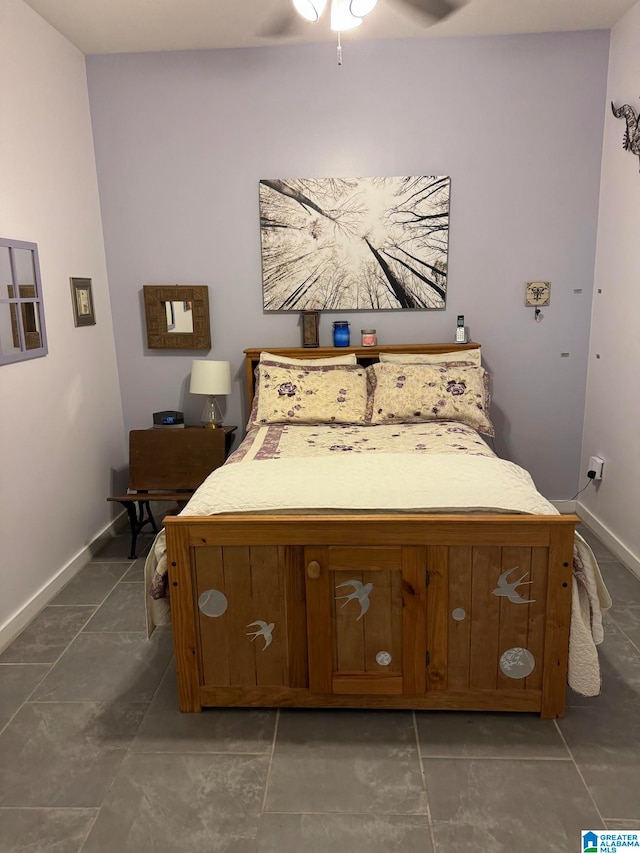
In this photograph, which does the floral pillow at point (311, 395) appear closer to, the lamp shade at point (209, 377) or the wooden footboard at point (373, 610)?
the lamp shade at point (209, 377)

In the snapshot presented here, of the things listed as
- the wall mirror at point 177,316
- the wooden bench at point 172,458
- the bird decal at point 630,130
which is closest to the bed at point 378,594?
the wooden bench at point 172,458

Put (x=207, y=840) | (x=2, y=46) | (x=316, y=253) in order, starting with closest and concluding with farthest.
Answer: (x=207, y=840), (x=2, y=46), (x=316, y=253)

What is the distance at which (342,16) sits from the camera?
253cm

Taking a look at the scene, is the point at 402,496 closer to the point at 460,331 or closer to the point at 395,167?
the point at 460,331

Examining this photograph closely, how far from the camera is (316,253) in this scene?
148 inches

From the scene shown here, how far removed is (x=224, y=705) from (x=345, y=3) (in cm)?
268

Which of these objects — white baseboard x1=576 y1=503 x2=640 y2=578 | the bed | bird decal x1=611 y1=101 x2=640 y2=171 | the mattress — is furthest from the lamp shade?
bird decal x1=611 y1=101 x2=640 y2=171

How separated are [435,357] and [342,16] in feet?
5.79

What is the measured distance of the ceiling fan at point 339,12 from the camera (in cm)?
235

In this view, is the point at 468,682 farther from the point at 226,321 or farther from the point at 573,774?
the point at 226,321

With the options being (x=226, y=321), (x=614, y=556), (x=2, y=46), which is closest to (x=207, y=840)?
(x=614, y=556)

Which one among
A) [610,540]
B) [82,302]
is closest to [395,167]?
[82,302]

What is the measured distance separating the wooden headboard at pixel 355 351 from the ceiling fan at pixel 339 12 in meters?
1.60

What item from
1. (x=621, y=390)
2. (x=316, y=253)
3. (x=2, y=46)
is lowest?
(x=621, y=390)
